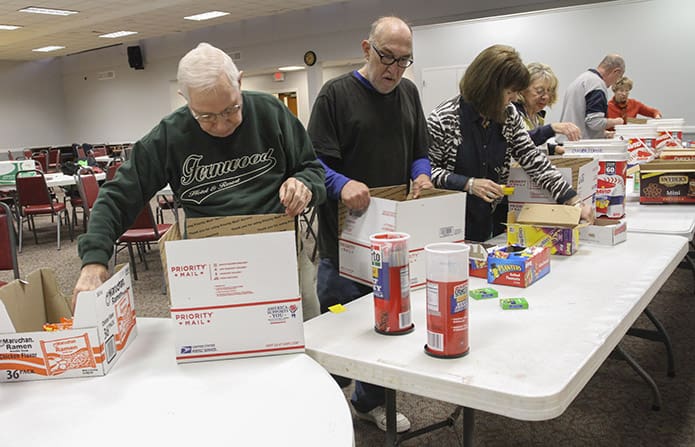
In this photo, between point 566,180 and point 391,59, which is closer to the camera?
point 391,59

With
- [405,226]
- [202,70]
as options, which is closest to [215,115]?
[202,70]

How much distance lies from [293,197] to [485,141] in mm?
1047

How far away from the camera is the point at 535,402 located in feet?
2.95

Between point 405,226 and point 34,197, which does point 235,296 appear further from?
point 34,197

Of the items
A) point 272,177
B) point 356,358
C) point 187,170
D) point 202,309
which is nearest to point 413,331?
point 356,358

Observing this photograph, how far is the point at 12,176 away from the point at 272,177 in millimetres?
5716

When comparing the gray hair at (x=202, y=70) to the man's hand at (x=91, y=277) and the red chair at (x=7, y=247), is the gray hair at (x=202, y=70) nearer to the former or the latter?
the man's hand at (x=91, y=277)

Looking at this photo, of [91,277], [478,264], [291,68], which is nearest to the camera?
[91,277]

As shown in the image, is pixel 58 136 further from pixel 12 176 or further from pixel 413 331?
pixel 413 331

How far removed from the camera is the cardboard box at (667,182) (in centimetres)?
258

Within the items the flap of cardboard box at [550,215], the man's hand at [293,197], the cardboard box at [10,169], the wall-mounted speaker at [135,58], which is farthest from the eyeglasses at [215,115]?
the wall-mounted speaker at [135,58]

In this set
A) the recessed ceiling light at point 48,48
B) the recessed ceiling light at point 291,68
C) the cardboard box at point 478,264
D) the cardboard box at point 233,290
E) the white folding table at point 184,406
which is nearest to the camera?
the white folding table at point 184,406

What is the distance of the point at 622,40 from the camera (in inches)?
250

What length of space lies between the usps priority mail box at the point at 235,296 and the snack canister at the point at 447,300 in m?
0.28
